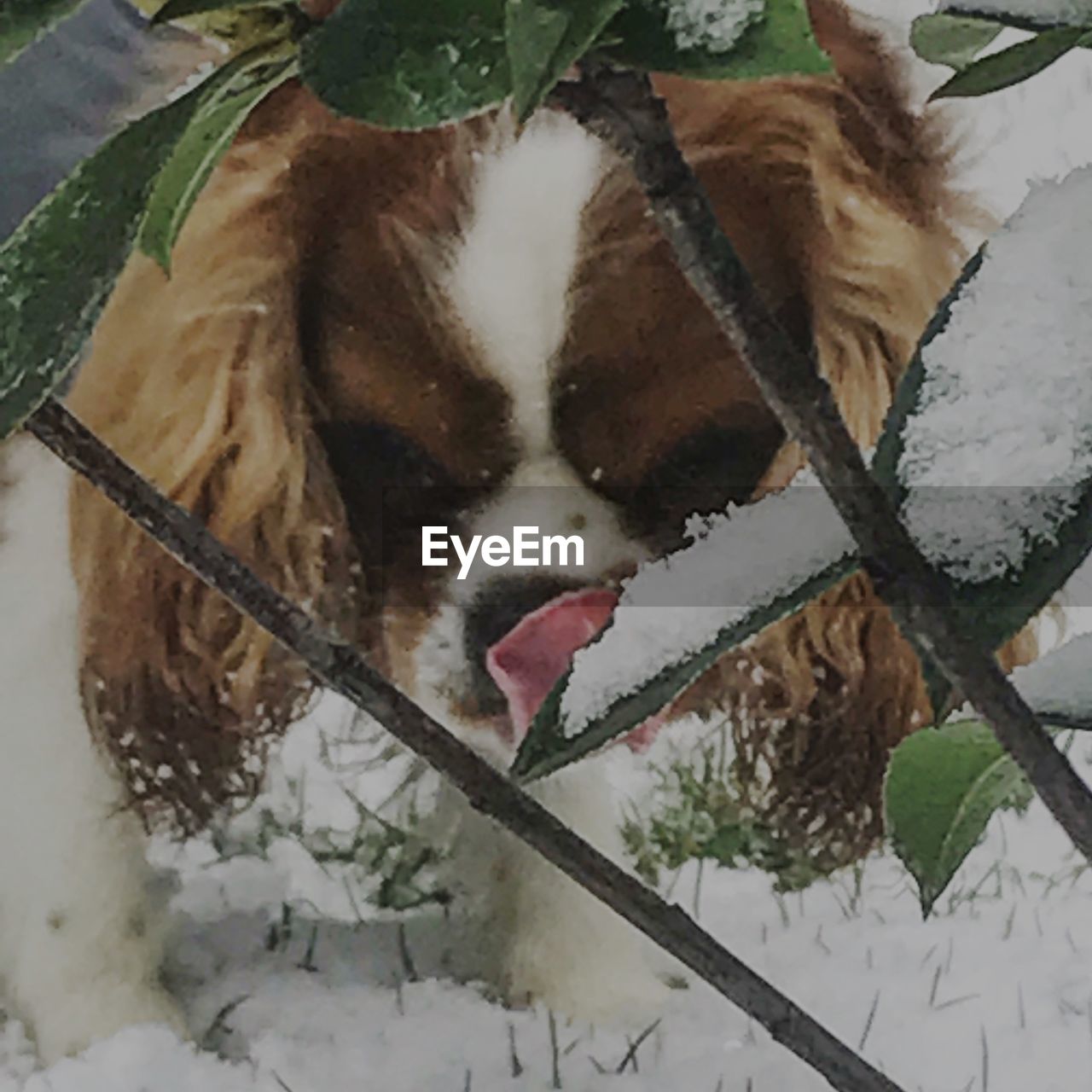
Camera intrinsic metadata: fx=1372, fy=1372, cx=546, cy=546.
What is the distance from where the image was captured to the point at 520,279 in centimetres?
53

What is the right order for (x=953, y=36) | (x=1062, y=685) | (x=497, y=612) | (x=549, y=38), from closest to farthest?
(x=549, y=38) < (x=1062, y=685) < (x=953, y=36) < (x=497, y=612)

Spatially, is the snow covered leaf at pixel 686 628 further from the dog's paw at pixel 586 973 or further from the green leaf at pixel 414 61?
the dog's paw at pixel 586 973

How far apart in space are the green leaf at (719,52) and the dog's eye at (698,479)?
36cm

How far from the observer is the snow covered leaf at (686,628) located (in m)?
0.20

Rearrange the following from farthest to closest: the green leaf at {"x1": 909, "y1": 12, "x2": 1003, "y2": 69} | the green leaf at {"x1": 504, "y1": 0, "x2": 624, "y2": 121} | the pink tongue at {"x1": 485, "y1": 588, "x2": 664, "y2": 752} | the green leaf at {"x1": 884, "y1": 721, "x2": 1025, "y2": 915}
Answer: the pink tongue at {"x1": 485, "y1": 588, "x2": 664, "y2": 752} < the green leaf at {"x1": 909, "y1": 12, "x2": 1003, "y2": 69} < the green leaf at {"x1": 884, "y1": 721, "x2": 1025, "y2": 915} < the green leaf at {"x1": 504, "y1": 0, "x2": 624, "y2": 121}

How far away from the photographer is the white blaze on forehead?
A: 53 cm

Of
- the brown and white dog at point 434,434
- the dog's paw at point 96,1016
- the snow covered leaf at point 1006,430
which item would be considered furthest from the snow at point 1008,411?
the dog's paw at point 96,1016

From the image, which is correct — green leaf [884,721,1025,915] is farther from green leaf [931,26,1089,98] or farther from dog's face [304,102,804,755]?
dog's face [304,102,804,755]

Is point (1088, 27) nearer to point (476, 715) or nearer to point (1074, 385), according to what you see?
point (1074, 385)

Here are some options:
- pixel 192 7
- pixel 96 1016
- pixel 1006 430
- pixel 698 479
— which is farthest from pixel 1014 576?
pixel 96 1016

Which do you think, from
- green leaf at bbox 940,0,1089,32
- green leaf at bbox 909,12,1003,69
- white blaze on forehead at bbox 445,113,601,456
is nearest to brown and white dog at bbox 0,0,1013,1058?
white blaze on forehead at bbox 445,113,601,456

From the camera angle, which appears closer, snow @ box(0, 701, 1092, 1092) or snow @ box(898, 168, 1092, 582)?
snow @ box(898, 168, 1092, 582)

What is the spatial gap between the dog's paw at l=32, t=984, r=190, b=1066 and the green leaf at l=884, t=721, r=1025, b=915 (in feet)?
1.28

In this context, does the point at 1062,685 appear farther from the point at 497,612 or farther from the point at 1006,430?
the point at 497,612
